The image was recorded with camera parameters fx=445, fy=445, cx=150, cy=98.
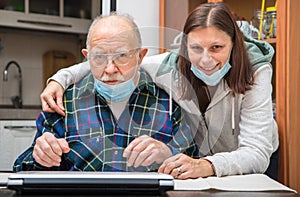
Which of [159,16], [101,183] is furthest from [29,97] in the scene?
[101,183]

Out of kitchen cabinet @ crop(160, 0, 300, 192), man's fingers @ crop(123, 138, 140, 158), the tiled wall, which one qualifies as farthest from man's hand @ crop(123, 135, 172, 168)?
the tiled wall

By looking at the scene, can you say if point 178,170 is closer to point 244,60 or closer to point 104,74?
point 104,74

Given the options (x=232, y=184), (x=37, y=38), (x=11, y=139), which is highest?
(x=37, y=38)

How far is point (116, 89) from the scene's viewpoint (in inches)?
39.7

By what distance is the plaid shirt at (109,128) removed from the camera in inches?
39.2

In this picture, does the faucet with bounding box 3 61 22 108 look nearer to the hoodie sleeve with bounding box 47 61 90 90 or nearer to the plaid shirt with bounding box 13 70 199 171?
the hoodie sleeve with bounding box 47 61 90 90

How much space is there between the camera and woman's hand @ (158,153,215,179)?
36.4 inches

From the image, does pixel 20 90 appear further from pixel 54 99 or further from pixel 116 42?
pixel 116 42

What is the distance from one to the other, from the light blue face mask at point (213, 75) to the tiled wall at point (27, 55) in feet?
8.34

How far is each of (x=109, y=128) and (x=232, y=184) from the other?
0.32 m

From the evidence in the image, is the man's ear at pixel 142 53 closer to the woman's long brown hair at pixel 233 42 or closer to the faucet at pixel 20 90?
the woman's long brown hair at pixel 233 42

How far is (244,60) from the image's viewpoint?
122cm

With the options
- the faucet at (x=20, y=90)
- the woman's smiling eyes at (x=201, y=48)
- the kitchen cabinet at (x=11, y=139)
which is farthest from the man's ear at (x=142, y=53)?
the faucet at (x=20, y=90)

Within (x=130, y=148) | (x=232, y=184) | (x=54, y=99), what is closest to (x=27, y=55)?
(x=54, y=99)
